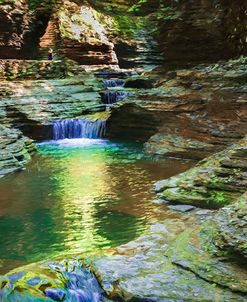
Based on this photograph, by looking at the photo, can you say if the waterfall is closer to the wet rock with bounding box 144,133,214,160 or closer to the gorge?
the gorge

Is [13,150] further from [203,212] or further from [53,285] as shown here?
[53,285]

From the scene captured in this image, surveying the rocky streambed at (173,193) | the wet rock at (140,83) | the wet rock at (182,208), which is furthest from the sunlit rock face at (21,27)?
the wet rock at (182,208)

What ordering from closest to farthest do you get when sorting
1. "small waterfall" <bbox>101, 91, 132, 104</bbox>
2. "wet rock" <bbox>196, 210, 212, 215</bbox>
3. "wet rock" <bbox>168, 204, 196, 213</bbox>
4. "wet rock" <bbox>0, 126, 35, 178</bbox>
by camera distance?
"wet rock" <bbox>196, 210, 212, 215</bbox> → "wet rock" <bbox>168, 204, 196, 213</bbox> → "wet rock" <bbox>0, 126, 35, 178</bbox> → "small waterfall" <bbox>101, 91, 132, 104</bbox>

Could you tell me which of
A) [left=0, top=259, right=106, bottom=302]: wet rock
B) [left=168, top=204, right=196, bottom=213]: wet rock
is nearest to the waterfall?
[left=168, top=204, right=196, bottom=213]: wet rock

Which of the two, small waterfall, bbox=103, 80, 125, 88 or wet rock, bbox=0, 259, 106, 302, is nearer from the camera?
wet rock, bbox=0, 259, 106, 302

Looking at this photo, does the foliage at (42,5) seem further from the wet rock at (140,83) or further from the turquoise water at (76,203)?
the turquoise water at (76,203)

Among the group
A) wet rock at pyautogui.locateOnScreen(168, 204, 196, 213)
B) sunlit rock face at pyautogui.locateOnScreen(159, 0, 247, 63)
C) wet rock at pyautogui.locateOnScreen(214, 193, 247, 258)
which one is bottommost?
wet rock at pyautogui.locateOnScreen(168, 204, 196, 213)

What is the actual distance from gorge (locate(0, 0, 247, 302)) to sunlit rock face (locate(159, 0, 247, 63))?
0.06 meters

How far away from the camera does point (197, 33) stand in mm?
21469

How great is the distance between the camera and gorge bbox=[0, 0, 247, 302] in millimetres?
4273

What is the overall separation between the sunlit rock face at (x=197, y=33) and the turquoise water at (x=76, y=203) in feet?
33.6

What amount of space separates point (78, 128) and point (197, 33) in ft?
30.5

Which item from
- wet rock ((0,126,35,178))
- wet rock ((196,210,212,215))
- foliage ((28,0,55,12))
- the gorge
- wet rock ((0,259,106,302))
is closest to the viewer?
wet rock ((0,259,106,302))

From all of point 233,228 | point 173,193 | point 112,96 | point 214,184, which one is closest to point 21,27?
point 112,96
